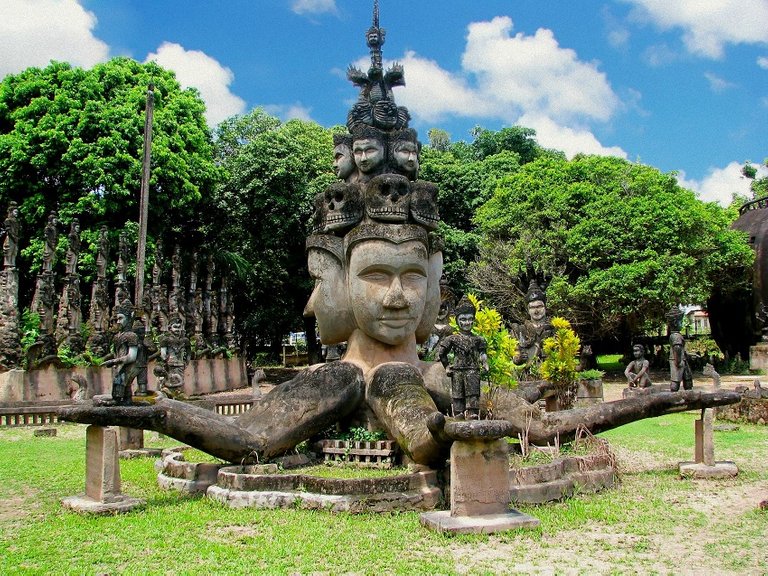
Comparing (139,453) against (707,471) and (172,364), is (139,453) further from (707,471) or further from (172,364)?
(707,471)

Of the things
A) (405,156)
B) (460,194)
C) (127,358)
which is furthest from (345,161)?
(460,194)

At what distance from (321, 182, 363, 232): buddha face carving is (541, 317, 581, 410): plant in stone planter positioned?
13.8 feet

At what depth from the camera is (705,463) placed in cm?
902

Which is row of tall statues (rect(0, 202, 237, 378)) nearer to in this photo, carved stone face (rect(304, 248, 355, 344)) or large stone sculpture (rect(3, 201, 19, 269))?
large stone sculpture (rect(3, 201, 19, 269))

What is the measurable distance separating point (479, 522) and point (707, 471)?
4149 mm

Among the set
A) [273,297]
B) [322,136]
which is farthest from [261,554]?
[322,136]

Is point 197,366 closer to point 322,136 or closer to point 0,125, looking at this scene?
point 0,125

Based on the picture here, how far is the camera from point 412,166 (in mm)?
9945

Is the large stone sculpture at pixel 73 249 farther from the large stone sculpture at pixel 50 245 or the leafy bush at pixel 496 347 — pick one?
the leafy bush at pixel 496 347

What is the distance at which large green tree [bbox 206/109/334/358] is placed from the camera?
28.3 meters

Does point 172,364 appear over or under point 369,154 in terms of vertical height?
under

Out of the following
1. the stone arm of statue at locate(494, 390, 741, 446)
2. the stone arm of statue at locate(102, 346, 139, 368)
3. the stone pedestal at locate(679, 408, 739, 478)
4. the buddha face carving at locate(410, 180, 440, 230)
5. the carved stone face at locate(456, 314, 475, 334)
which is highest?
the buddha face carving at locate(410, 180, 440, 230)

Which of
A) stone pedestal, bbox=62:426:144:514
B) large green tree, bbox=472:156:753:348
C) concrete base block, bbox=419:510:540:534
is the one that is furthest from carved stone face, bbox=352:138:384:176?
large green tree, bbox=472:156:753:348

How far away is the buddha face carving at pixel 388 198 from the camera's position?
8.89 metres
